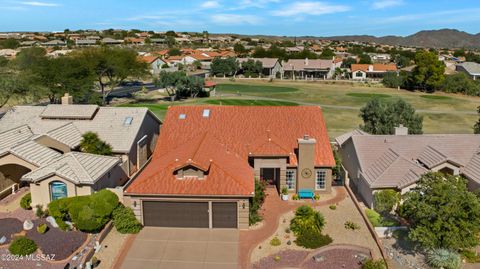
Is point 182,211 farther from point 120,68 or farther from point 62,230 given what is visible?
point 120,68

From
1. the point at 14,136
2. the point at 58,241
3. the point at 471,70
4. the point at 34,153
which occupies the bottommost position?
the point at 58,241

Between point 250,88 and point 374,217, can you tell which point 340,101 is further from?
point 374,217

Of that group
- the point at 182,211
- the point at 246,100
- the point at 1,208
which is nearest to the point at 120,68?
the point at 246,100

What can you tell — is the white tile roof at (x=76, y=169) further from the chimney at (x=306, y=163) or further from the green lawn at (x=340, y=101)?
the green lawn at (x=340, y=101)

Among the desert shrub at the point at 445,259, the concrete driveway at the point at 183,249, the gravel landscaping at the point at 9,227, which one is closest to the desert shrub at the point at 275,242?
the concrete driveway at the point at 183,249

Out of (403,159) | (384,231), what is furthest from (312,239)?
(403,159)

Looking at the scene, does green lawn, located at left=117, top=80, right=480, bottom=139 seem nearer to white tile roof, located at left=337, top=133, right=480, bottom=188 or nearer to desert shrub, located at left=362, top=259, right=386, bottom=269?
white tile roof, located at left=337, top=133, right=480, bottom=188

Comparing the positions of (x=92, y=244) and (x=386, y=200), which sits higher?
(x=386, y=200)

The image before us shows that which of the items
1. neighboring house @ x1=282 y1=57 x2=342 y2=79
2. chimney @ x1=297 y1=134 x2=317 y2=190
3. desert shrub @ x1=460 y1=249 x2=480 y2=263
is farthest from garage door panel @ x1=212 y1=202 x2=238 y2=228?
neighboring house @ x1=282 y1=57 x2=342 y2=79
